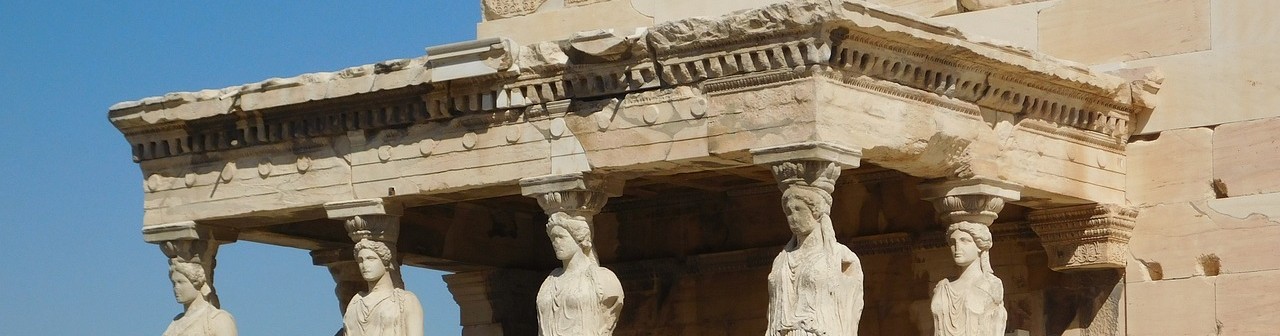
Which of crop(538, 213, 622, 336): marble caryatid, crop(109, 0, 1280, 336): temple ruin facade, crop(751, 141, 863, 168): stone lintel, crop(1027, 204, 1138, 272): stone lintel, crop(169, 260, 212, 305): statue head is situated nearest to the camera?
crop(751, 141, 863, 168): stone lintel

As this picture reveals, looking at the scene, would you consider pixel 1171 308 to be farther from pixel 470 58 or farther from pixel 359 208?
pixel 359 208

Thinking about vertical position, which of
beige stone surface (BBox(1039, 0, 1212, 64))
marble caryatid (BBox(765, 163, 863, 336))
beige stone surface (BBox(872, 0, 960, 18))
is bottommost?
marble caryatid (BBox(765, 163, 863, 336))

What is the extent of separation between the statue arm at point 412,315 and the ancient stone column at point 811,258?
8.34ft

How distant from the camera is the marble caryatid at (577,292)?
14.4 metres

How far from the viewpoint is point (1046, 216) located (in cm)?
1571

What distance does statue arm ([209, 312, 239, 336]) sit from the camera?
15922 millimetres

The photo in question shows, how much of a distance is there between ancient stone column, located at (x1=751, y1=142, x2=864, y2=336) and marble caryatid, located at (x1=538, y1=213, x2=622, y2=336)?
110 cm

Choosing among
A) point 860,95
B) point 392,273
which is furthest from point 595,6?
point 860,95

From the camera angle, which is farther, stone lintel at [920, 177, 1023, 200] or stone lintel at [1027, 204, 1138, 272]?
stone lintel at [1027, 204, 1138, 272]

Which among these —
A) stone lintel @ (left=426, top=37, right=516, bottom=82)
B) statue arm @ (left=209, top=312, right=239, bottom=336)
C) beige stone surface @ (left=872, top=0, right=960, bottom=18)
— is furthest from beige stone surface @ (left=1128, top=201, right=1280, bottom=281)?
statue arm @ (left=209, top=312, right=239, bottom=336)

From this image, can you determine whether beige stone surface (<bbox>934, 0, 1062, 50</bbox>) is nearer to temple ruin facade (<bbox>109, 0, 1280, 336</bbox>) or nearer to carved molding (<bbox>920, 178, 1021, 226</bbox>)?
temple ruin facade (<bbox>109, 0, 1280, 336</bbox>)

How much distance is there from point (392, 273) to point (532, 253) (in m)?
3.28

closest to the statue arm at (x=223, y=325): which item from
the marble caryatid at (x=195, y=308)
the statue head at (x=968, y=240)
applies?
the marble caryatid at (x=195, y=308)

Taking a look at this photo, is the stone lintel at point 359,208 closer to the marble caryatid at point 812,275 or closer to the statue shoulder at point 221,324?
the statue shoulder at point 221,324
